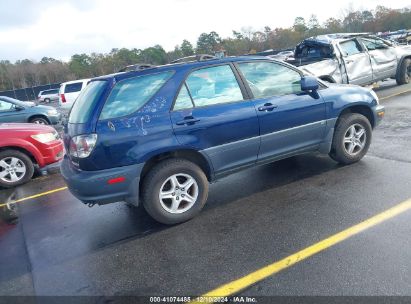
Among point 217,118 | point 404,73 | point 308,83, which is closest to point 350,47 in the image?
point 404,73

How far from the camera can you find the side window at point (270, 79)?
4.50 metres

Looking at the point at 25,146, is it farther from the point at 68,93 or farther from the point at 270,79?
the point at 68,93

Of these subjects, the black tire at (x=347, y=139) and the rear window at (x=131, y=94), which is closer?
the rear window at (x=131, y=94)

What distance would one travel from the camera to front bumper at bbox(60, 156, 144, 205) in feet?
12.3

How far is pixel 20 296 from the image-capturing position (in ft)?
10.3

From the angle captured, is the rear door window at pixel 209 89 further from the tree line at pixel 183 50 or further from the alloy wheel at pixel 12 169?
the tree line at pixel 183 50

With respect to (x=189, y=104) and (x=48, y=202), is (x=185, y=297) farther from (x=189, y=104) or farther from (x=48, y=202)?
(x=48, y=202)

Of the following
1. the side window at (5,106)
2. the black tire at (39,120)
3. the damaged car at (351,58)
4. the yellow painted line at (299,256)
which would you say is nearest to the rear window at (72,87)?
the black tire at (39,120)

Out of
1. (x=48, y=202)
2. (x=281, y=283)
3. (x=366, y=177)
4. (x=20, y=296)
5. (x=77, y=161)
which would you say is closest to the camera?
(x=281, y=283)

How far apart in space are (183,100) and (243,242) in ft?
5.37

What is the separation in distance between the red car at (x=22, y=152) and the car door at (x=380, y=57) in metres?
9.00

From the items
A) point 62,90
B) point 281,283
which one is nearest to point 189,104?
point 281,283

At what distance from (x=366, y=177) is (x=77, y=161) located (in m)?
3.57

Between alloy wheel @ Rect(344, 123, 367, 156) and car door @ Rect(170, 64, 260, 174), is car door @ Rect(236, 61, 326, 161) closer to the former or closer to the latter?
car door @ Rect(170, 64, 260, 174)
